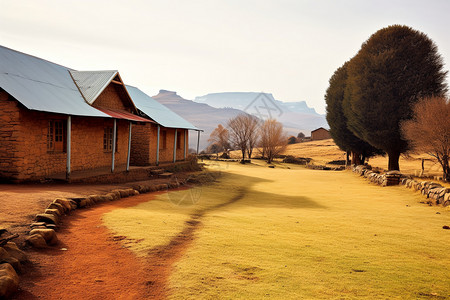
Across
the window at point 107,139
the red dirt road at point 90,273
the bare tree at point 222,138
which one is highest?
the bare tree at point 222,138

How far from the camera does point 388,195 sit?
49.3 feet

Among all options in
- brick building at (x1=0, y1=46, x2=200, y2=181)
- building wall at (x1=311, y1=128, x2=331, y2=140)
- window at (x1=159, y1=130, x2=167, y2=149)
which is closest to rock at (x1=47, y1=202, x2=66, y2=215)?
brick building at (x1=0, y1=46, x2=200, y2=181)

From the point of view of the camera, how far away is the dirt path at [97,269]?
4043mm

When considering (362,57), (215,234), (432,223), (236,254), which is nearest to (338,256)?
(236,254)

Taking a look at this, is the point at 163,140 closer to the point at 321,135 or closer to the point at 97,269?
the point at 97,269

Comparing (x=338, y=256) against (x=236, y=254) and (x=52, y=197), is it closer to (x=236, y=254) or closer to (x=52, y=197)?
(x=236, y=254)

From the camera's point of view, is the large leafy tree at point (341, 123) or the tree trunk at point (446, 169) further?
the large leafy tree at point (341, 123)

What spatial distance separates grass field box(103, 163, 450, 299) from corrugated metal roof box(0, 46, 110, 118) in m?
6.33

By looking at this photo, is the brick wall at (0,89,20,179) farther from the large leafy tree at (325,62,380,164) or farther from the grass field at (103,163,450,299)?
the large leafy tree at (325,62,380,164)

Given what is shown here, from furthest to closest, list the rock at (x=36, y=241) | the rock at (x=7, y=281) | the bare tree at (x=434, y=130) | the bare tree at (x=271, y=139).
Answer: the bare tree at (x=271, y=139) → the bare tree at (x=434, y=130) → the rock at (x=36, y=241) → the rock at (x=7, y=281)

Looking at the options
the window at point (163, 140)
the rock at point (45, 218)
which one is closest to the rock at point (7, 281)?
the rock at point (45, 218)

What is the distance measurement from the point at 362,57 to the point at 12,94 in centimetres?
2534

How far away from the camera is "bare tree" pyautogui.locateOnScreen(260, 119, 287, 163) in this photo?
48906 mm

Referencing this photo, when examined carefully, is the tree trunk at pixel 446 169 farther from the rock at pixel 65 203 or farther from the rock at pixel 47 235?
the rock at pixel 47 235
